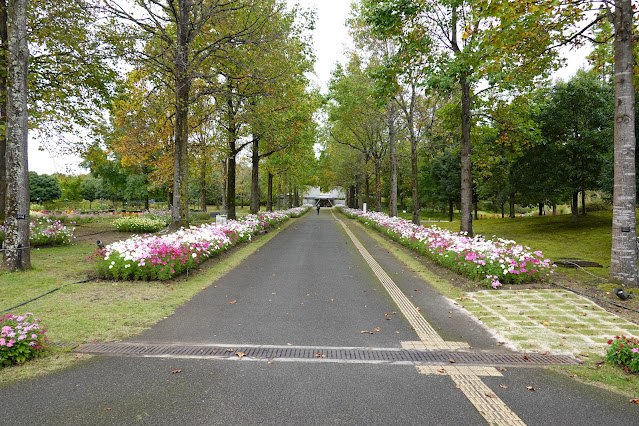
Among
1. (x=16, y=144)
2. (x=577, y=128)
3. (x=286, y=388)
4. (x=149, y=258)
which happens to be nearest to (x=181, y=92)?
(x=16, y=144)

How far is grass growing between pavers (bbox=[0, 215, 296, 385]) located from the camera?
13.1 feet

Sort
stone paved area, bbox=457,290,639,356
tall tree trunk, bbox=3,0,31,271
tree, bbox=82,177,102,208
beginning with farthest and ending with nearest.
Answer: tree, bbox=82,177,102,208, tall tree trunk, bbox=3,0,31,271, stone paved area, bbox=457,290,639,356

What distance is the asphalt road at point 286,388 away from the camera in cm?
278

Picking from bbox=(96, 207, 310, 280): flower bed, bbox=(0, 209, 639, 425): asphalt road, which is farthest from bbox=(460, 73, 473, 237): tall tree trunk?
bbox=(96, 207, 310, 280): flower bed

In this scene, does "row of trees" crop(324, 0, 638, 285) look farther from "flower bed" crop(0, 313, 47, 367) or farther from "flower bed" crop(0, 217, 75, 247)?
"flower bed" crop(0, 217, 75, 247)

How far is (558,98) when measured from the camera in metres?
19.2

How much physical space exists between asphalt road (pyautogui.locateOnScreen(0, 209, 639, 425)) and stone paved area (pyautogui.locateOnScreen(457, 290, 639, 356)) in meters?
0.43

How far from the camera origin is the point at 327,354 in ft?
13.3

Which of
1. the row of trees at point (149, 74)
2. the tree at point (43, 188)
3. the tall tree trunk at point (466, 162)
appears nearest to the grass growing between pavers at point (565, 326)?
the tall tree trunk at point (466, 162)

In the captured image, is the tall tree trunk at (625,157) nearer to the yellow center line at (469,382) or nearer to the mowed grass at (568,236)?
the mowed grass at (568,236)

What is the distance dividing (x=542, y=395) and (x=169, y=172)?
21079 millimetres

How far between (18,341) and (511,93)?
14.7 metres

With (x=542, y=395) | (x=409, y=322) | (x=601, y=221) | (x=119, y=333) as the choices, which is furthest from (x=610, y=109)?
(x=119, y=333)

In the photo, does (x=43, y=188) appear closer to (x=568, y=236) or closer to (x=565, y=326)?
(x=568, y=236)
